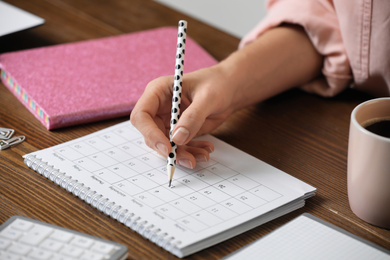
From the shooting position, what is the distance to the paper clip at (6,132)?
0.73 metres

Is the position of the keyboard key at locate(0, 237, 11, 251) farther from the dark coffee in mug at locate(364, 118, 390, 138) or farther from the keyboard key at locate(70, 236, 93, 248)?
the dark coffee in mug at locate(364, 118, 390, 138)

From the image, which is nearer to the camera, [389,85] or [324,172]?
[324,172]

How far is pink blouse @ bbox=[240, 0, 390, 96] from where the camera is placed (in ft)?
2.64

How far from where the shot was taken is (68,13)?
1117mm

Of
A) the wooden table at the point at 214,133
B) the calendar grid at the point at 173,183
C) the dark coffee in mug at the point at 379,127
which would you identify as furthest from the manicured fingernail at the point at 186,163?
the dark coffee in mug at the point at 379,127

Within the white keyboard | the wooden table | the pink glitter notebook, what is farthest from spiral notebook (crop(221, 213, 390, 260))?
the pink glitter notebook

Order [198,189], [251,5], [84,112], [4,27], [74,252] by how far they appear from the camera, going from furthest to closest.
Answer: [251,5], [4,27], [84,112], [198,189], [74,252]

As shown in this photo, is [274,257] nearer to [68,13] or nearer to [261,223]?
[261,223]

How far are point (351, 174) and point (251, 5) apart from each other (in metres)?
1.62

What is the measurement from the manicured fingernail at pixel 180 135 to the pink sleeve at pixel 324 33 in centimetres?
33

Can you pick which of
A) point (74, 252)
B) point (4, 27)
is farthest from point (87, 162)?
point (4, 27)

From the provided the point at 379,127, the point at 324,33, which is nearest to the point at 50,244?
the point at 379,127

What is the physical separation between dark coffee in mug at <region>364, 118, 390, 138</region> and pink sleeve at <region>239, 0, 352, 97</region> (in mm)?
288

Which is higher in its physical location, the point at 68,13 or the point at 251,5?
the point at 68,13
